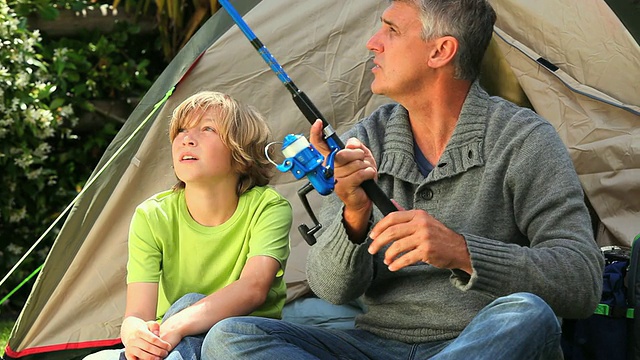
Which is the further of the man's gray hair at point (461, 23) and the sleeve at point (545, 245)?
the man's gray hair at point (461, 23)

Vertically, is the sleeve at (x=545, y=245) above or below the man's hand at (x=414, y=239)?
below

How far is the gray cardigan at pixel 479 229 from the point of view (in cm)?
232

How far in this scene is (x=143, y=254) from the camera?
283cm

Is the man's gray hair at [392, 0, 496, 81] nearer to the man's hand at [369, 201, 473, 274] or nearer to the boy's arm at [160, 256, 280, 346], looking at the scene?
the man's hand at [369, 201, 473, 274]

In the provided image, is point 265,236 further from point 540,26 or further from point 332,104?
point 540,26

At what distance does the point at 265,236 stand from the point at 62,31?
2.56m

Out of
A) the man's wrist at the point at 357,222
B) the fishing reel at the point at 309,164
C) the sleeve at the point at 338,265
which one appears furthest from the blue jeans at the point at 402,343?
the fishing reel at the point at 309,164

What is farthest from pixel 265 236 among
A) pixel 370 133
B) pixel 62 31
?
pixel 62 31

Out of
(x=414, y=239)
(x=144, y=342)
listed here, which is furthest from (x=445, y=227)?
(x=144, y=342)

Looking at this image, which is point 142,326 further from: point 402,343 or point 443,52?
point 443,52

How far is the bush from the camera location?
445cm

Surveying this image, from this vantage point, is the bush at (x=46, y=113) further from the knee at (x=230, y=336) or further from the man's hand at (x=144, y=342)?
the knee at (x=230, y=336)

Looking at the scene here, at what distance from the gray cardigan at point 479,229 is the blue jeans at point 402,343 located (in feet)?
0.24

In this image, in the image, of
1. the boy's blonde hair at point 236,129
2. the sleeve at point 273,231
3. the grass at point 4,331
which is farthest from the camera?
the grass at point 4,331
